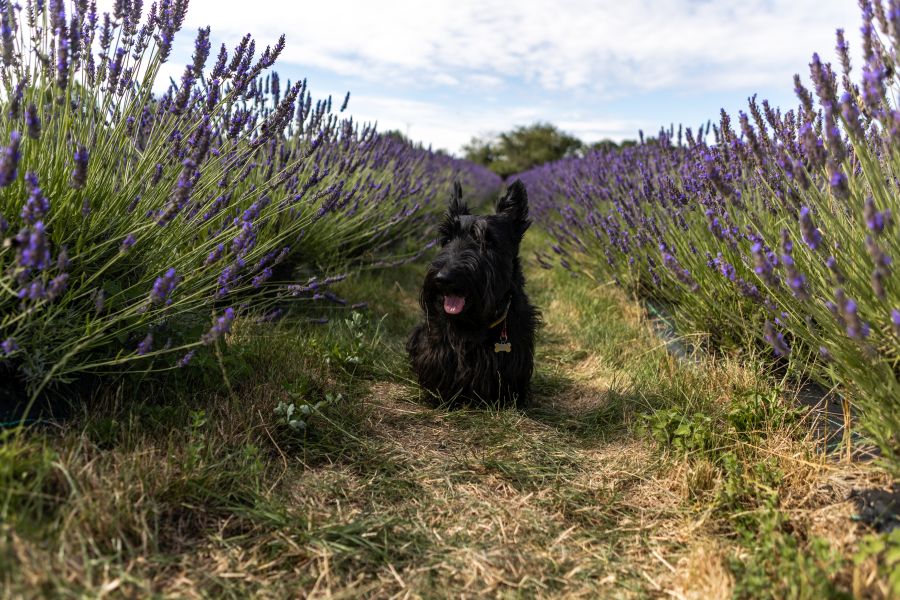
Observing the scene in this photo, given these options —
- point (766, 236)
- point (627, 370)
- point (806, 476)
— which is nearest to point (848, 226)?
point (766, 236)

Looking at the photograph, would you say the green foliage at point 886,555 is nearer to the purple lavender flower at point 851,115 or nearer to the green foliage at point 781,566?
the green foliage at point 781,566

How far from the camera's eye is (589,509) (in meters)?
2.10

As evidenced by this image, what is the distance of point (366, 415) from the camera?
276cm

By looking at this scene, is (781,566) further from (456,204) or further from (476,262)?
(456,204)

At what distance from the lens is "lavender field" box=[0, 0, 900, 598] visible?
1597 millimetres

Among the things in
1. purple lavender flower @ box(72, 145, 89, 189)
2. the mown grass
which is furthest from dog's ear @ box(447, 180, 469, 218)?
purple lavender flower @ box(72, 145, 89, 189)

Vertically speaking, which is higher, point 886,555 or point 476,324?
point 476,324

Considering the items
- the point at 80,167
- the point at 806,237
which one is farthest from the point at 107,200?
the point at 806,237

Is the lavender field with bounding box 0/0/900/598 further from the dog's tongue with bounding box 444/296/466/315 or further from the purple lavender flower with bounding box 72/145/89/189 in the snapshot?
the dog's tongue with bounding box 444/296/466/315

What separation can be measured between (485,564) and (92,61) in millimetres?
2542

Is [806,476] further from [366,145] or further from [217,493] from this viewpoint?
[366,145]

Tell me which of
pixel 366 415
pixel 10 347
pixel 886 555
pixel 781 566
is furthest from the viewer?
pixel 366 415

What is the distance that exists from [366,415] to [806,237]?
76.1 inches

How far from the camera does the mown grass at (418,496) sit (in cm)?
155
